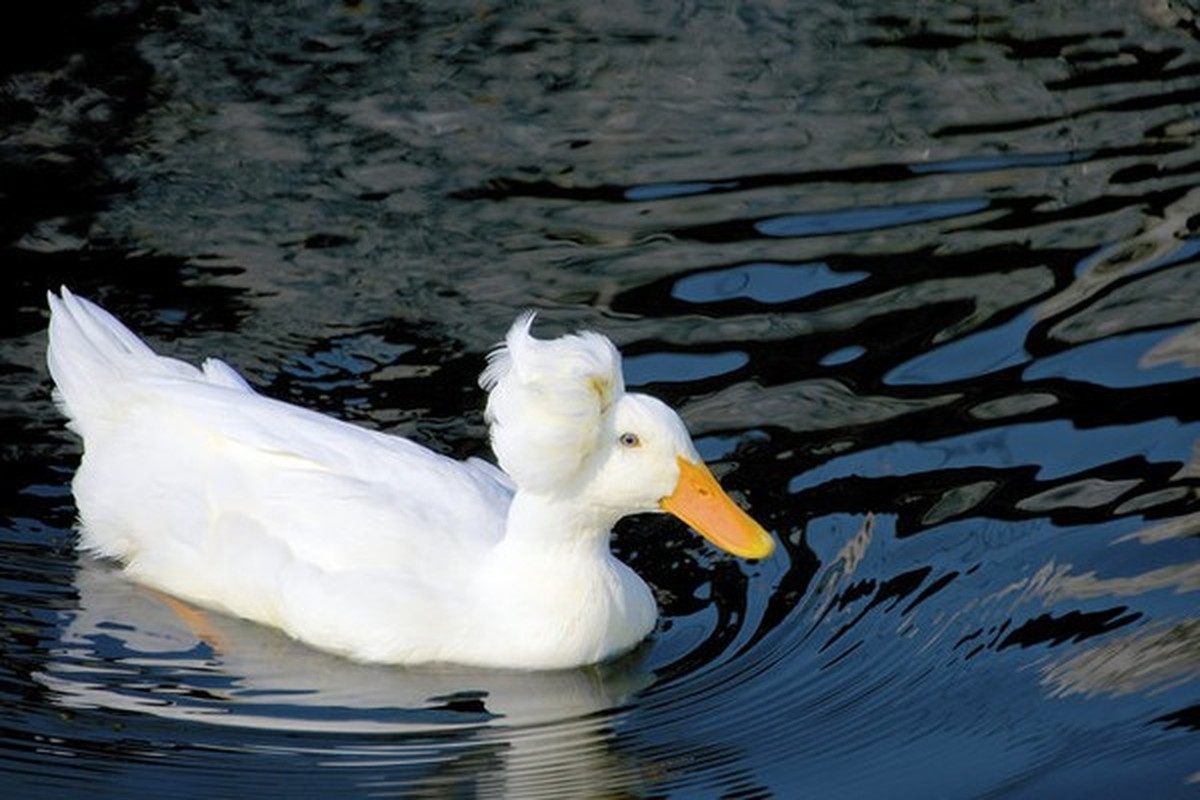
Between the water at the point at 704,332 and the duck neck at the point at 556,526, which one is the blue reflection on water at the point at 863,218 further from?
the duck neck at the point at 556,526

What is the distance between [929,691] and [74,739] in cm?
232

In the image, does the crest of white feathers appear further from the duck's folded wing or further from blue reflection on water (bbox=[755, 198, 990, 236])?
blue reflection on water (bbox=[755, 198, 990, 236])

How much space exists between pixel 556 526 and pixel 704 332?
194 centimetres

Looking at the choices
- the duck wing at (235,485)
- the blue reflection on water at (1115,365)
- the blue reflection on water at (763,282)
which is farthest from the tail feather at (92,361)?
the blue reflection on water at (1115,365)

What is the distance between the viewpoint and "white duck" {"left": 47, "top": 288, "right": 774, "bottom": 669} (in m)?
6.68

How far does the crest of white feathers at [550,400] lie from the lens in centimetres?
654

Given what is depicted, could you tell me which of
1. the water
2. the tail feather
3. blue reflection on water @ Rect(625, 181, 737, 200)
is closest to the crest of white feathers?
the water

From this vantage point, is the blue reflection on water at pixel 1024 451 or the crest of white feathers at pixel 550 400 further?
the blue reflection on water at pixel 1024 451

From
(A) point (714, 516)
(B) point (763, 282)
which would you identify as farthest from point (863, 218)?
(A) point (714, 516)

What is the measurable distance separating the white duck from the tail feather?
0.05ft

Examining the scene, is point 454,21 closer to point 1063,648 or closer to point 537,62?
point 537,62

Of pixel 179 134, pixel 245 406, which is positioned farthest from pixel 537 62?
pixel 245 406

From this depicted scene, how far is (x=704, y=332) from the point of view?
8609 mm

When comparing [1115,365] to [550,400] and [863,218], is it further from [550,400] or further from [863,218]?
[550,400]
